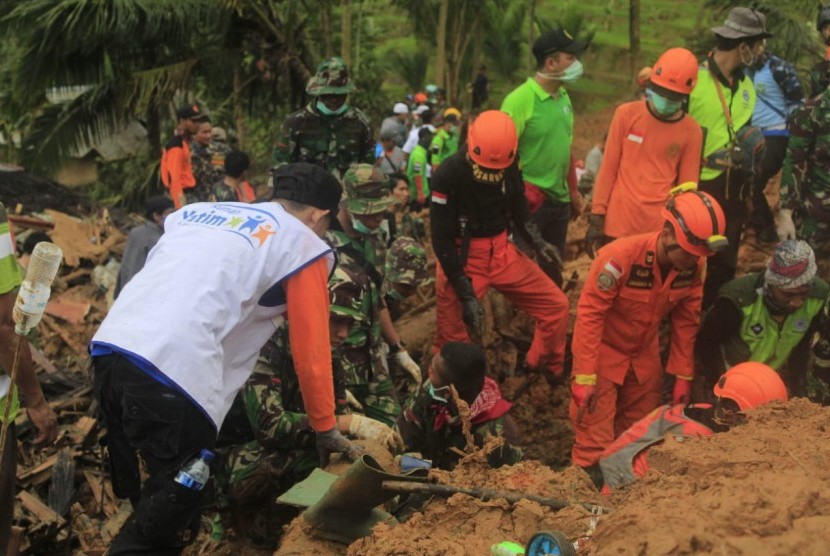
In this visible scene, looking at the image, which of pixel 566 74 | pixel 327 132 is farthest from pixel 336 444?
pixel 327 132

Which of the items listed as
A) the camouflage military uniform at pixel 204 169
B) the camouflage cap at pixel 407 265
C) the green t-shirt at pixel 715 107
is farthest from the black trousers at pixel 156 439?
the camouflage military uniform at pixel 204 169

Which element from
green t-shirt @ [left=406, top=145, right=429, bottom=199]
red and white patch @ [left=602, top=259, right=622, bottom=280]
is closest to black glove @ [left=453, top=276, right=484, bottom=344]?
red and white patch @ [left=602, top=259, right=622, bottom=280]

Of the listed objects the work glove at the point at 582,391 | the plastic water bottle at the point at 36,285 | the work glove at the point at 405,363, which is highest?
the plastic water bottle at the point at 36,285

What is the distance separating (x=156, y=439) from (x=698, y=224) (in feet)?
9.74

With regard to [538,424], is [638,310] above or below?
above

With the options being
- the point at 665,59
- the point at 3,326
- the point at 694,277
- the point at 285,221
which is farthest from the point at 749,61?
the point at 3,326

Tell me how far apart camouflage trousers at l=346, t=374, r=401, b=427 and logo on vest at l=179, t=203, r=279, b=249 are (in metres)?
1.67

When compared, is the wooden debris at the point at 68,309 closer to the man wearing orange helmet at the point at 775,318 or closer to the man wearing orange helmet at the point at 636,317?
the man wearing orange helmet at the point at 636,317

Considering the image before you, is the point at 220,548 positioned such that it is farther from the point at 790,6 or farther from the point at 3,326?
the point at 790,6

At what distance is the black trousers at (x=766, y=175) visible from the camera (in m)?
7.47

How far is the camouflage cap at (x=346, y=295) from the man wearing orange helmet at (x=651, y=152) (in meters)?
2.21

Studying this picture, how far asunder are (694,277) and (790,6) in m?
10.1

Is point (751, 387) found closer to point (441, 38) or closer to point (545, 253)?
point (545, 253)

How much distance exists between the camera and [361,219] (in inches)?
207
